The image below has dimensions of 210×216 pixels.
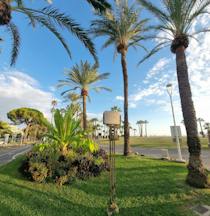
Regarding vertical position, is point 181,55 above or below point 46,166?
above

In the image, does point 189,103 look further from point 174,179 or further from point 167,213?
point 167,213

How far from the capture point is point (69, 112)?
1040 cm

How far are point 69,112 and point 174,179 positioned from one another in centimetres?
560

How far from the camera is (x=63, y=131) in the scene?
9812 millimetres

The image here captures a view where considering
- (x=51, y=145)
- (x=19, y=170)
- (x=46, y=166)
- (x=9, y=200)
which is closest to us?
(x=9, y=200)

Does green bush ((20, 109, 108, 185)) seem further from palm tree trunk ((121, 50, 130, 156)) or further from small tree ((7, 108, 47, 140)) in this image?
small tree ((7, 108, 47, 140))

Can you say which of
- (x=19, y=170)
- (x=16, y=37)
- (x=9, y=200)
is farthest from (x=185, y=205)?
(x=16, y=37)

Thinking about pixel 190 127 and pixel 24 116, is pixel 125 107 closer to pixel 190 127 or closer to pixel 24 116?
pixel 190 127

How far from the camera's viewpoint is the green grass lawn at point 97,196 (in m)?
5.58

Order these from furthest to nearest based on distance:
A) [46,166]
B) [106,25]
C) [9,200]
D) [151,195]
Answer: [106,25]
[46,166]
[151,195]
[9,200]

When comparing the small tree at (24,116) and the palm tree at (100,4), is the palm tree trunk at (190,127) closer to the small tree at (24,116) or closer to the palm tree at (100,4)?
the palm tree at (100,4)

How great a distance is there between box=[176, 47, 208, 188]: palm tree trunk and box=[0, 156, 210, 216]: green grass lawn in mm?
424

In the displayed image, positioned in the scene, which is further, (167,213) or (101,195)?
(101,195)

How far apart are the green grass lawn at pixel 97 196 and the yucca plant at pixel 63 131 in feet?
7.02
